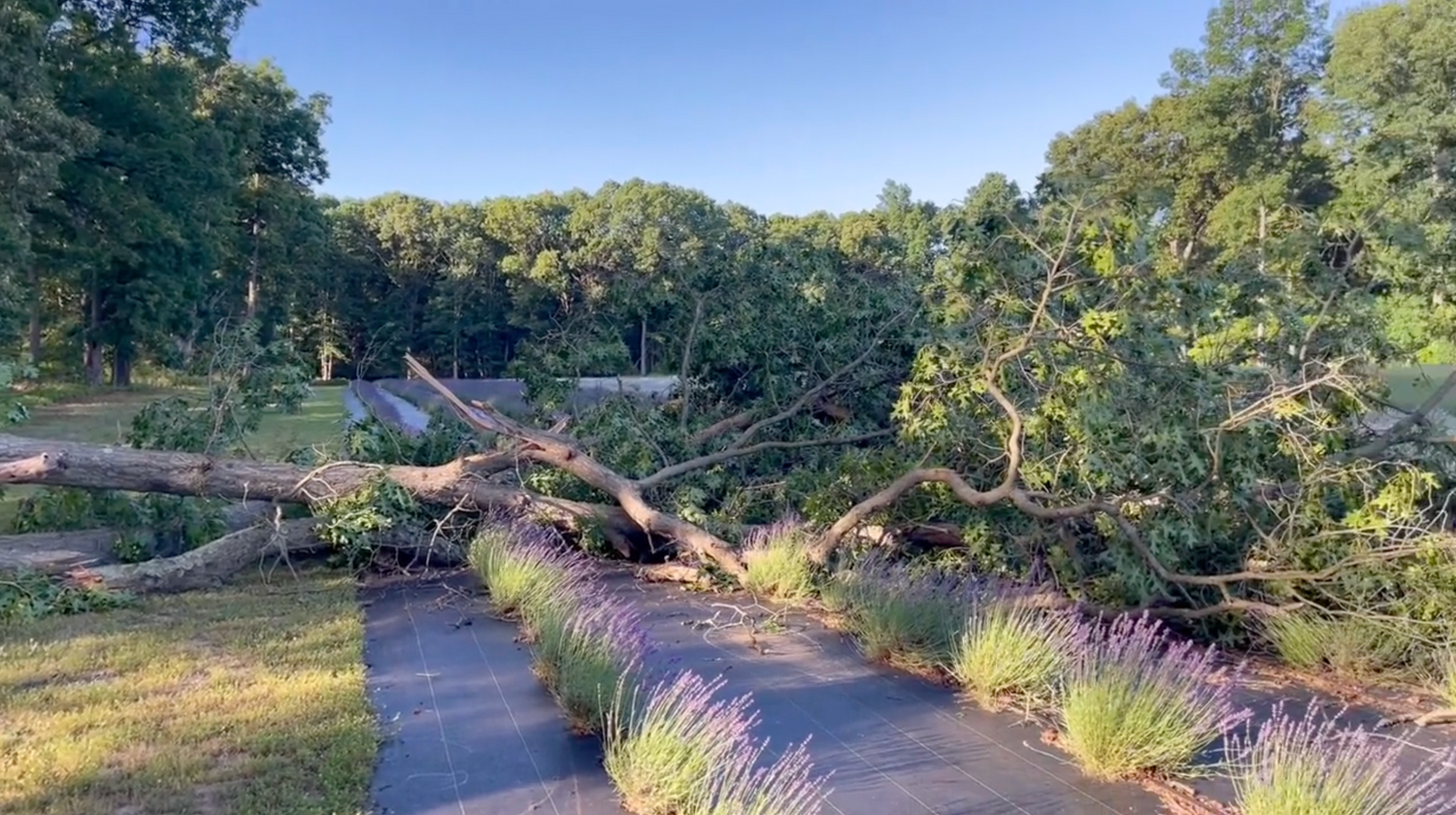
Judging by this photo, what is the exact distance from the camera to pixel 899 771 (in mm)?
3318

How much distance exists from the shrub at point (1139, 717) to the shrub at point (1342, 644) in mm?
1542

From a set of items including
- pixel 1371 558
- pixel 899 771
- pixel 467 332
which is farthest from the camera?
pixel 467 332

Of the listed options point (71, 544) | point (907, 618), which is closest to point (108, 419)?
point (71, 544)

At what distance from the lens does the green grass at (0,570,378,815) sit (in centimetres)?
305

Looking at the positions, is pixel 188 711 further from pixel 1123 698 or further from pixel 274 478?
pixel 1123 698

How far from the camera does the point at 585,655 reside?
3.76 m

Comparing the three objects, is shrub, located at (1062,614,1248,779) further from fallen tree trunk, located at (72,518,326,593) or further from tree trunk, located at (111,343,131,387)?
tree trunk, located at (111,343,131,387)

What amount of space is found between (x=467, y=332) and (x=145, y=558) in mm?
25647

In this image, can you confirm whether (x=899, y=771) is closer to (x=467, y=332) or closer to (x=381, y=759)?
(x=381, y=759)

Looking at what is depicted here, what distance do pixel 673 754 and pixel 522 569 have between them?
8.95 ft

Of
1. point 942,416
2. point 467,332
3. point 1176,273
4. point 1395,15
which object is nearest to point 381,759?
point 942,416

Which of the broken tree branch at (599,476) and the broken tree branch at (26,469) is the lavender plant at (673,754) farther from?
the broken tree branch at (26,469)

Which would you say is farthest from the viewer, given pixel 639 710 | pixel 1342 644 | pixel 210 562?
pixel 210 562

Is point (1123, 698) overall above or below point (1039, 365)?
below
